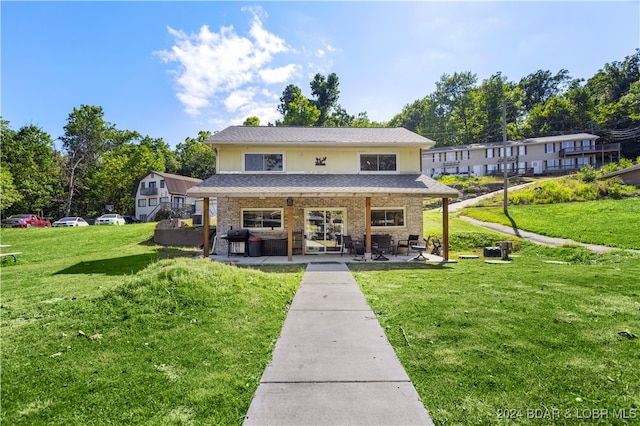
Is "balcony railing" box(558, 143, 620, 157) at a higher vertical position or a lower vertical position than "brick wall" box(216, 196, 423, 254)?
higher

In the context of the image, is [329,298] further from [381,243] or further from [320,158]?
[320,158]

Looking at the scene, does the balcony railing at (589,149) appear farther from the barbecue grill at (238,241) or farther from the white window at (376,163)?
the barbecue grill at (238,241)

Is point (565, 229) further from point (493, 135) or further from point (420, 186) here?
point (493, 135)

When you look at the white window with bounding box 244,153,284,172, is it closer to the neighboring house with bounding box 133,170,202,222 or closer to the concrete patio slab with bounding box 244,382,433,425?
the concrete patio slab with bounding box 244,382,433,425

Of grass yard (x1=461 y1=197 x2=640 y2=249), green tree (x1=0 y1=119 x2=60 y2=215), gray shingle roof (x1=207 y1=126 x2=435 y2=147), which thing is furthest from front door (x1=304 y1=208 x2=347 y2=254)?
green tree (x1=0 y1=119 x2=60 y2=215)

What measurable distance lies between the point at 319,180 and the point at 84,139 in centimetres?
5042

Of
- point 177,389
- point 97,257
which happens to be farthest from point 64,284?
point 177,389

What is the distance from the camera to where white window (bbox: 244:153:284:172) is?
50.4ft

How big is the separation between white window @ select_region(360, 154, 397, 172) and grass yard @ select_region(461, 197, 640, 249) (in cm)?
1000

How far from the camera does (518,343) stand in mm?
4281

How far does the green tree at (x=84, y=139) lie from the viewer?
153 feet

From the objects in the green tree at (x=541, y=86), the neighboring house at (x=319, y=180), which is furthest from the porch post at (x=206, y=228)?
the green tree at (x=541, y=86)

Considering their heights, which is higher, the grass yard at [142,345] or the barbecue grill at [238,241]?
the barbecue grill at [238,241]

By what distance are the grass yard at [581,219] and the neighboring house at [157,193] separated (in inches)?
1358
